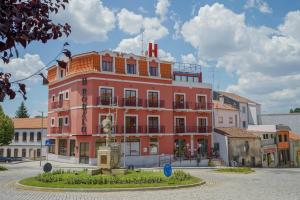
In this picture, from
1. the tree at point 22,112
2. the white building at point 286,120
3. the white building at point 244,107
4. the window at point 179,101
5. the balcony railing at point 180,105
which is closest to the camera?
the balcony railing at point 180,105

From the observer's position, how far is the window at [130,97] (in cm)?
4800

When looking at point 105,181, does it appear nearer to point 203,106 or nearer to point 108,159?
point 108,159

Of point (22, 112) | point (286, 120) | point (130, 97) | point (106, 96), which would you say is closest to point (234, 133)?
point (130, 97)

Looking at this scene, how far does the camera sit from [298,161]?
67500 millimetres

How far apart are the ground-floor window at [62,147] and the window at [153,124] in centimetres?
1162

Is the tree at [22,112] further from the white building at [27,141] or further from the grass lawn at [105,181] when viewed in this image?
the grass lawn at [105,181]

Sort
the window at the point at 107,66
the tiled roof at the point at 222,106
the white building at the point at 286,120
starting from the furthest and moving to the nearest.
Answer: the white building at the point at 286,120, the tiled roof at the point at 222,106, the window at the point at 107,66

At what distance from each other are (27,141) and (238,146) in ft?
132

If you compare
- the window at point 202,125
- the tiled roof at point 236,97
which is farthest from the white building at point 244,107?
the window at point 202,125

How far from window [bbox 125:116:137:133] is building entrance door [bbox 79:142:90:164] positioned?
5.48 metres

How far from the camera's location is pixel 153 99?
50750 millimetres

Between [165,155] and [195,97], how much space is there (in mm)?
10356

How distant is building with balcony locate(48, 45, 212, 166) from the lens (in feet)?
152

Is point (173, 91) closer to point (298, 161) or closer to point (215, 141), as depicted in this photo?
point (215, 141)
